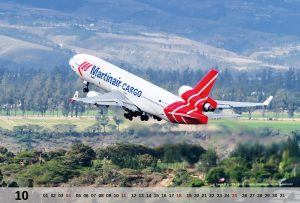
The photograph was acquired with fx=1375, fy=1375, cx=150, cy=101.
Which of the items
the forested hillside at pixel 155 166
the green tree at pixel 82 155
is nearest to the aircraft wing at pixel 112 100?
the forested hillside at pixel 155 166

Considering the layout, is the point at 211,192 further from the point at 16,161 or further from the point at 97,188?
the point at 16,161

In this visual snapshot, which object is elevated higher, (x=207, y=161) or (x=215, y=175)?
(x=207, y=161)

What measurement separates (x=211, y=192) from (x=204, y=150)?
3.81m

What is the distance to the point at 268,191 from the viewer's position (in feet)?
373

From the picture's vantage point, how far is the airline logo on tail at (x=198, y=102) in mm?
123375

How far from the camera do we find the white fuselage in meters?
129

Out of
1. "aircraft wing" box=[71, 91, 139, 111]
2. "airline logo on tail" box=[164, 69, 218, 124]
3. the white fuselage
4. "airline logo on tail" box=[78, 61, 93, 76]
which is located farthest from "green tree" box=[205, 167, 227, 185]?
"airline logo on tail" box=[78, 61, 93, 76]

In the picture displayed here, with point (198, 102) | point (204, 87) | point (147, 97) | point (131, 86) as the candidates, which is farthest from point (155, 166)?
point (204, 87)

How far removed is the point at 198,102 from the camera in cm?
12338

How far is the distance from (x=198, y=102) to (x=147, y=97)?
8.28 meters

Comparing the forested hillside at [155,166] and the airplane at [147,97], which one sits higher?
the airplane at [147,97]

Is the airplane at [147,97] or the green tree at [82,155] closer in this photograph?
the airplane at [147,97]

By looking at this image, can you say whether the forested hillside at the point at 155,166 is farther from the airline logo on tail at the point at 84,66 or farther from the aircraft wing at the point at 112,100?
the airline logo on tail at the point at 84,66

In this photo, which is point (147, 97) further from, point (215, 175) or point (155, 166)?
point (215, 175)
